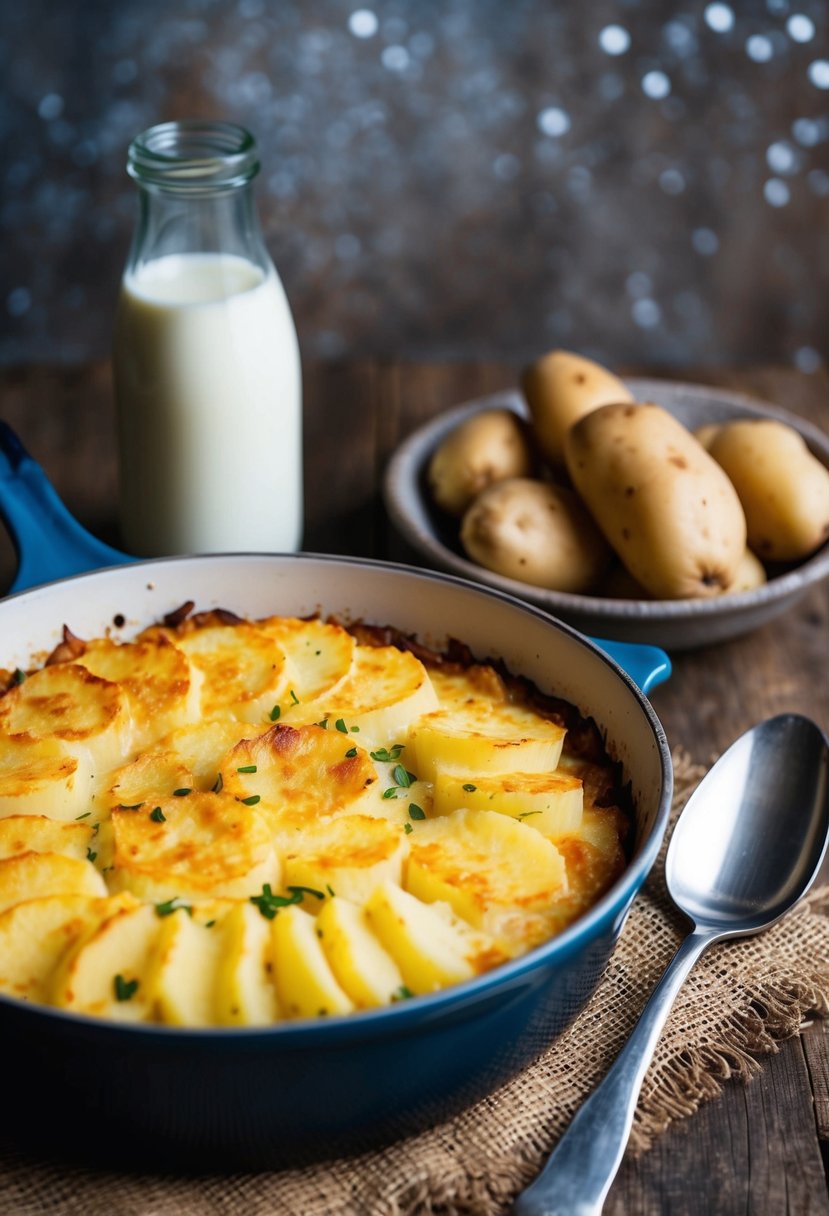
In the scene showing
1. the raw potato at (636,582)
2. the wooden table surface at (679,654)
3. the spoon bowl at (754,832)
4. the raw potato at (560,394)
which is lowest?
the wooden table surface at (679,654)

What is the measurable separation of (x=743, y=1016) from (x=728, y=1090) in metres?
0.12

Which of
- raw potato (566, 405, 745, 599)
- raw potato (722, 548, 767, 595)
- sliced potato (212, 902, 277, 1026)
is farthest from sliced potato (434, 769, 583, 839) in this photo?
raw potato (722, 548, 767, 595)

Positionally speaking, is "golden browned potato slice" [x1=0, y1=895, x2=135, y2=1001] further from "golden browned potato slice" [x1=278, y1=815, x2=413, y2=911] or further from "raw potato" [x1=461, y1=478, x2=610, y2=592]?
"raw potato" [x1=461, y1=478, x2=610, y2=592]

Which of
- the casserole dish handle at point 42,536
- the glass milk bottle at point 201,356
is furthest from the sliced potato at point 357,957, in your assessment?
the glass milk bottle at point 201,356

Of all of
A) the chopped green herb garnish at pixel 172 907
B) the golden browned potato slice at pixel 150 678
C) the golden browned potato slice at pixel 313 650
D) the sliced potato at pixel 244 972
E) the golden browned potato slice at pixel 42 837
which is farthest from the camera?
the golden browned potato slice at pixel 313 650

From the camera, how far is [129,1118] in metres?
1.41

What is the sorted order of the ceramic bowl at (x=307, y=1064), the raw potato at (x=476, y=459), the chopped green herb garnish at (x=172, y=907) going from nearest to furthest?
the ceramic bowl at (x=307, y=1064), the chopped green herb garnish at (x=172, y=907), the raw potato at (x=476, y=459)

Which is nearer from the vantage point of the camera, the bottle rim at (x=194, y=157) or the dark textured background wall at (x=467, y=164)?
the bottle rim at (x=194, y=157)

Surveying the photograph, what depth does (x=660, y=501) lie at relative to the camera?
245cm

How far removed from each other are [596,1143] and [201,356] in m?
1.60

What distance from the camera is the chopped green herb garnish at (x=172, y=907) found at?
4.99 ft

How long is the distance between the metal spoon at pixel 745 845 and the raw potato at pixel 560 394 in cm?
86

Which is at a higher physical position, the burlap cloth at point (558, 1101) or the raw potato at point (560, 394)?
the raw potato at point (560, 394)

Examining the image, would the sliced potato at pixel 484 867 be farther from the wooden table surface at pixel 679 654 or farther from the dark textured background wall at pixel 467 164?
the dark textured background wall at pixel 467 164
